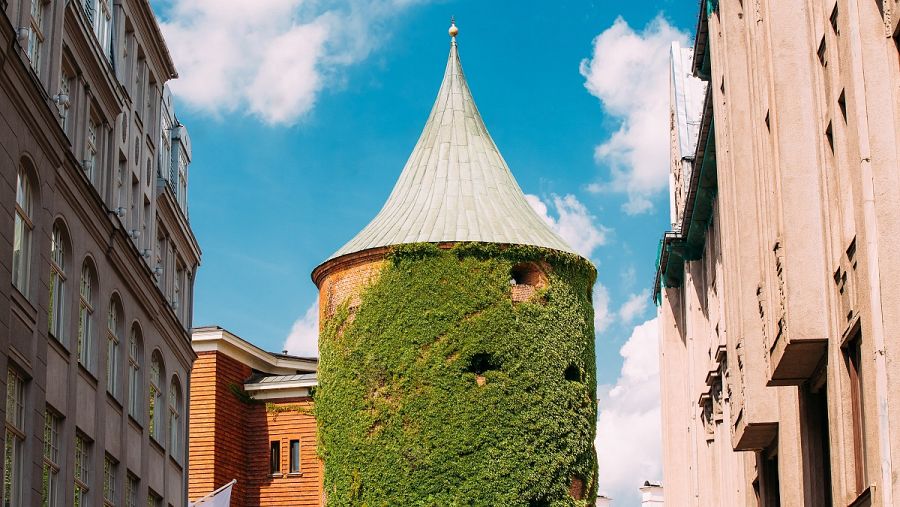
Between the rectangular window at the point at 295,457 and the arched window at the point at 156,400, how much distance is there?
39.8ft

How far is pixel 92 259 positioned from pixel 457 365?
15.8m

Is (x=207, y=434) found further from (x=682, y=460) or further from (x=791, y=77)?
(x=791, y=77)

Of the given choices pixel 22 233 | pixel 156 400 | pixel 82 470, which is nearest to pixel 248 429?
pixel 156 400

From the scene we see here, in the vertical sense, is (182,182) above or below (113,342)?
above

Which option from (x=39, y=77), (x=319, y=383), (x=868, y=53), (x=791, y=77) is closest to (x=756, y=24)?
(x=791, y=77)

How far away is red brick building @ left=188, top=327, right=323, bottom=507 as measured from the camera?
4562cm

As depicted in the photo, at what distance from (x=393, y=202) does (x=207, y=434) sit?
30.1ft

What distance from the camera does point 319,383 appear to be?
1793 inches

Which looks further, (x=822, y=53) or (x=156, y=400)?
(x=156, y=400)

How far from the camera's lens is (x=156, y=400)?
115 ft

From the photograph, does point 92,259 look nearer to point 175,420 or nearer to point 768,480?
point 175,420

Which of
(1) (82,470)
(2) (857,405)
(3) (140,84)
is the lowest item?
(2) (857,405)

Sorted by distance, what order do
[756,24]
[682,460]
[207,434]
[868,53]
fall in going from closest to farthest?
[868,53], [756,24], [682,460], [207,434]

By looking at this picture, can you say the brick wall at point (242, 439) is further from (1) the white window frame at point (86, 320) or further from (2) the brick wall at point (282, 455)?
(1) the white window frame at point (86, 320)
